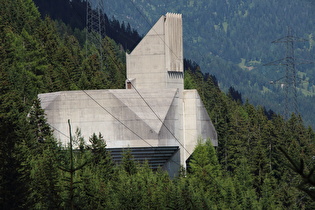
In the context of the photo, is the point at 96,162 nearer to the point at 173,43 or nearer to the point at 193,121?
the point at 193,121

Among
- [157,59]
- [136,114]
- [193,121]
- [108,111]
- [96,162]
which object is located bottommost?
[96,162]

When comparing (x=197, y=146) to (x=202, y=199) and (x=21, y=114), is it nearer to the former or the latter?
(x=202, y=199)

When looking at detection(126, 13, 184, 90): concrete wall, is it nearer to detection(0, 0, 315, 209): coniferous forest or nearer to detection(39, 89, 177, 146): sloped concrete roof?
detection(39, 89, 177, 146): sloped concrete roof

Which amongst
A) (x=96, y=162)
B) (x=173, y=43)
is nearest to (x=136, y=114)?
(x=96, y=162)

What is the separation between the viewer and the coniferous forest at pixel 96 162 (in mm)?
47031

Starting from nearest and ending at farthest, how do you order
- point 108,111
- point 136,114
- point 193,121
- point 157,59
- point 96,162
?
point 96,162 → point 136,114 → point 108,111 → point 157,59 → point 193,121

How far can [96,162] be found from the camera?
218ft

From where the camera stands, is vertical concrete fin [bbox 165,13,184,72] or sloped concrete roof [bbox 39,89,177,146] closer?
sloped concrete roof [bbox 39,89,177,146]

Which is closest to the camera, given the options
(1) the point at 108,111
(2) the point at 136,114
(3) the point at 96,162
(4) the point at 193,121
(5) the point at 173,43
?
(3) the point at 96,162

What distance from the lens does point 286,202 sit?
85.0 m

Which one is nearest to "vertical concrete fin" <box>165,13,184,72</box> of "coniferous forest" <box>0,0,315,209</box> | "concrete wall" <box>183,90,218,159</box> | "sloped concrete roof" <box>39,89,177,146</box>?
"concrete wall" <box>183,90,218,159</box>

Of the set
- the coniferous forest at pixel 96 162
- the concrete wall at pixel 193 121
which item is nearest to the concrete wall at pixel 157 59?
the concrete wall at pixel 193 121

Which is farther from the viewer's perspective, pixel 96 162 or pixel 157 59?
pixel 157 59

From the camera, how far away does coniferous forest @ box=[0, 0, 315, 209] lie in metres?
47.0
